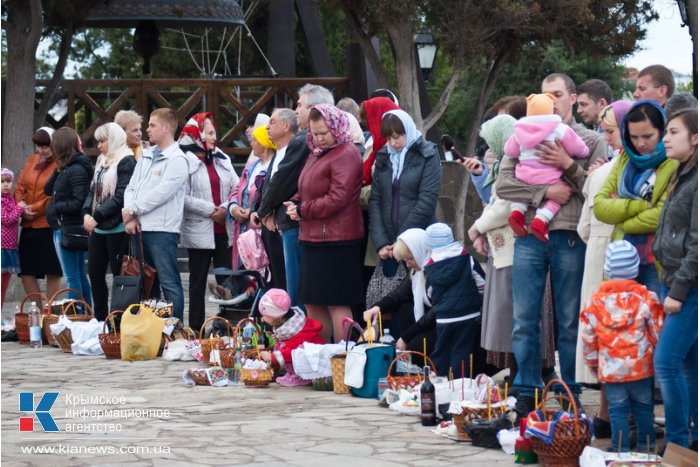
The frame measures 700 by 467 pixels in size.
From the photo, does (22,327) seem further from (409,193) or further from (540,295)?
(540,295)

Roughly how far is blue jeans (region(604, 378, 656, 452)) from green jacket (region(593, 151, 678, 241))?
2.52 ft

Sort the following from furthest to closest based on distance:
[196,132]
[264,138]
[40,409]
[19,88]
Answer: [19,88]
[196,132]
[264,138]
[40,409]

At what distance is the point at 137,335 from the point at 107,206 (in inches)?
54.7

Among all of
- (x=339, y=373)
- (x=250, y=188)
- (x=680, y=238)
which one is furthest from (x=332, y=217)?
(x=680, y=238)

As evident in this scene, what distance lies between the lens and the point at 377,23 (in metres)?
18.4

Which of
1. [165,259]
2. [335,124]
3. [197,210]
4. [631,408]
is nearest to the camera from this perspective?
[631,408]

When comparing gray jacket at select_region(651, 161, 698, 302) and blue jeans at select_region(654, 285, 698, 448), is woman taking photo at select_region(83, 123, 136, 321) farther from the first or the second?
blue jeans at select_region(654, 285, 698, 448)

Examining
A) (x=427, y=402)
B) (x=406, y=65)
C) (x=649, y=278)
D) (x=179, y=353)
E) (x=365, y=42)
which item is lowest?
(x=427, y=402)

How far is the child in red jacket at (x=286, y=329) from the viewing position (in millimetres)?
9188

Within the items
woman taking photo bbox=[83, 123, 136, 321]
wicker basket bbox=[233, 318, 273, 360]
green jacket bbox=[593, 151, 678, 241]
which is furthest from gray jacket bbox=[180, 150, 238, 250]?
green jacket bbox=[593, 151, 678, 241]

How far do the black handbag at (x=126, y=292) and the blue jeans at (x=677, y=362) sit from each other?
5.96 m

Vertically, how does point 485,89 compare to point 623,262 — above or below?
above

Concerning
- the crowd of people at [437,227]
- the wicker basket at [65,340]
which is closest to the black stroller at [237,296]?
the crowd of people at [437,227]

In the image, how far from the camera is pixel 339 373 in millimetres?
8688
